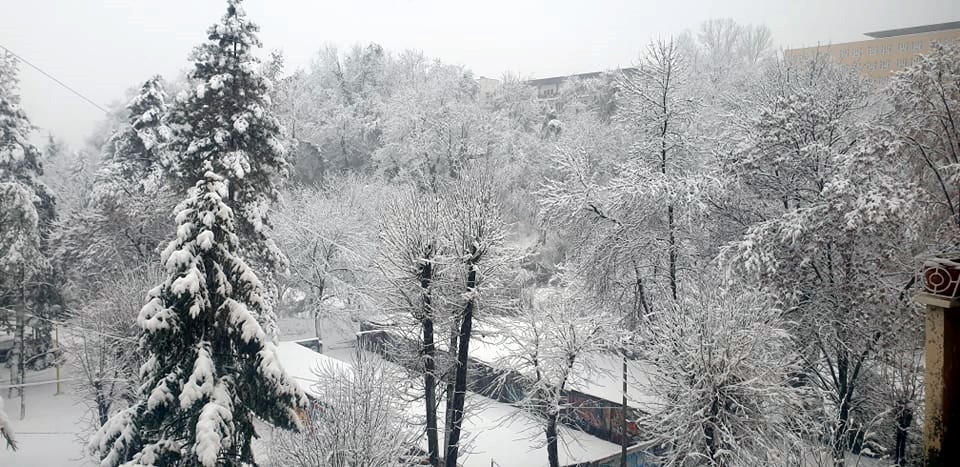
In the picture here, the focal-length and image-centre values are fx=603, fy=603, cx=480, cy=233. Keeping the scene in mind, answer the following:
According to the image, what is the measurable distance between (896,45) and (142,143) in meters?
22.2

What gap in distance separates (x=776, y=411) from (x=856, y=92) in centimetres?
980

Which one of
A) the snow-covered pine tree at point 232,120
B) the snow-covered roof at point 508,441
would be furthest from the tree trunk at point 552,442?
the snow-covered pine tree at point 232,120

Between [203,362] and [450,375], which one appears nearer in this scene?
[203,362]

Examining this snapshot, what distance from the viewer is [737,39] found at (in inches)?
1817

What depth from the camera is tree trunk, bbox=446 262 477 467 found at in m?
13.2

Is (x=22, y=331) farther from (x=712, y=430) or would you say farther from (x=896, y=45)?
(x=896, y=45)

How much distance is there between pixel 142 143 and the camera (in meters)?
21.5

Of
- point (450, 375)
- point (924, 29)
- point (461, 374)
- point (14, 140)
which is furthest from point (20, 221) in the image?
point (924, 29)

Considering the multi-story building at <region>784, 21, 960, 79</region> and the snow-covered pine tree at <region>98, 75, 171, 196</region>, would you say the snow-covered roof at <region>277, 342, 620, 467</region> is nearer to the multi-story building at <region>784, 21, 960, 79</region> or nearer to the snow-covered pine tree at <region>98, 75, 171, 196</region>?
the snow-covered pine tree at <region>98, 75, 171, 196</region>

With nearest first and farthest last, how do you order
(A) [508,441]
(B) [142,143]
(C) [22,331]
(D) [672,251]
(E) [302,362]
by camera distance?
1. (D) [672,251]
2. (A) [508,441]
3. (E) [302,362]
4. (B) [142,143]
5. (C) [22,331]

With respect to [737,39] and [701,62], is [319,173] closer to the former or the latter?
[701,62]

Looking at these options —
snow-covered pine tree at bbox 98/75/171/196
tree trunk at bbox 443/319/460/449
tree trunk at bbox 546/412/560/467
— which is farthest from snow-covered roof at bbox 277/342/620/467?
snow-covered pine tree at bbox 98/75/171/196

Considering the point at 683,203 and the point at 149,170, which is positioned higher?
the point at 149,170

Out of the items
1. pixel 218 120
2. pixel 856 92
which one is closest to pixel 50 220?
pixel 218 120
